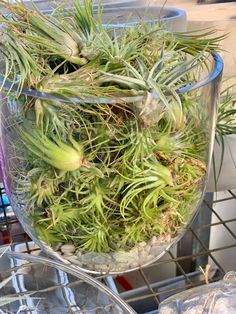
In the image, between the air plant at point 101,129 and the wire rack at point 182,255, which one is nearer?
the air plant at point 101,129

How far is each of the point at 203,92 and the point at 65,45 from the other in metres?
0.08

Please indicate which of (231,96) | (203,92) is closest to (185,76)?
(203,92)

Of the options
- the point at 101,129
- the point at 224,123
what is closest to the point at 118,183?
the point at 101,129

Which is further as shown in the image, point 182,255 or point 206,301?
point 182,255

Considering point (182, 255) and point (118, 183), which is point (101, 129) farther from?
point (182, 255)

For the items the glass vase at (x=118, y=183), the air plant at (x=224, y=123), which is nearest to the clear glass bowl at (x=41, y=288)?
the glass vase at (x=118, y=183)

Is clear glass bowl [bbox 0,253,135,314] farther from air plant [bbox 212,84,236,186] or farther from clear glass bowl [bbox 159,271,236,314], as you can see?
air plant [bbox 212,84,236,186]

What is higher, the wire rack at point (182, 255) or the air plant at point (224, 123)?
the air plant at point (224, 123)

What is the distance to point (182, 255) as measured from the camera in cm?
49

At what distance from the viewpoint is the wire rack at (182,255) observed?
1.30 ft

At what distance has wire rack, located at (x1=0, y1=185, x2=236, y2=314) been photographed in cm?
40

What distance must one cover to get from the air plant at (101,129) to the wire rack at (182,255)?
8cm

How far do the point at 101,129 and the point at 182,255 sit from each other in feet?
0.84

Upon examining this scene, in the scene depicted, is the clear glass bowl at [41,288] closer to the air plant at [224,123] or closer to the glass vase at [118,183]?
the glass vase at [118,183]
